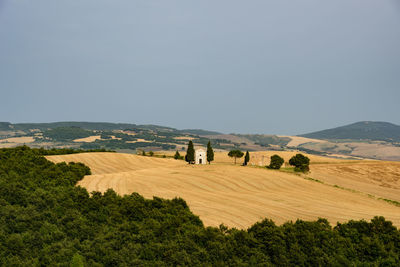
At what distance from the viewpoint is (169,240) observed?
2298cm

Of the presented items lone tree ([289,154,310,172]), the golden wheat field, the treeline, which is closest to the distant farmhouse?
the golden wheat field

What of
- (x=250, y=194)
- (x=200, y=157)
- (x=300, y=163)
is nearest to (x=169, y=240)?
(x=250, y=194)

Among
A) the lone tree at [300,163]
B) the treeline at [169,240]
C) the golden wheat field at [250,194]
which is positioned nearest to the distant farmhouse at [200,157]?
the golden wheat field at [250,194]

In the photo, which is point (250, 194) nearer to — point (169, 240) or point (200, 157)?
point (169, 240)

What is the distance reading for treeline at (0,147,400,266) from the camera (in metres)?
19.8

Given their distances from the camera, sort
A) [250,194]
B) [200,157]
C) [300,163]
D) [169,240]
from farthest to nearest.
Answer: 1. [200,157]
2. [300,163]
3. [250,194]
4. [169,240]

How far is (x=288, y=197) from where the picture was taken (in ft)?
170

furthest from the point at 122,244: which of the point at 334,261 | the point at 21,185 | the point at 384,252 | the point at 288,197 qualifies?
the point at 288,197

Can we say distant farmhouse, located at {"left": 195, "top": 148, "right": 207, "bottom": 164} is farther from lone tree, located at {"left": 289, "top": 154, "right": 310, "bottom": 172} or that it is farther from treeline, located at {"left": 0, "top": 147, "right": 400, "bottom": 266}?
treeline, located at {"left": 0, "top": 147, "right": 400, "bottom": 266}

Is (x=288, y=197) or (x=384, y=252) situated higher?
(x=384, y=252)

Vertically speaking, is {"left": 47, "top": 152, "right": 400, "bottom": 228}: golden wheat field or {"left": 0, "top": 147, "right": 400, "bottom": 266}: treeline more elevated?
{"left": 0, "top": 147, "right": 400, "bottom": 266}: treeline

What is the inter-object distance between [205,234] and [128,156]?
90878mm

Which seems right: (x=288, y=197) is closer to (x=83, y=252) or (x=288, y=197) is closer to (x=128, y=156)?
(x=83, y=252)

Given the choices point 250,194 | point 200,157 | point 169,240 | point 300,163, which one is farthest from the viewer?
point 200,157
